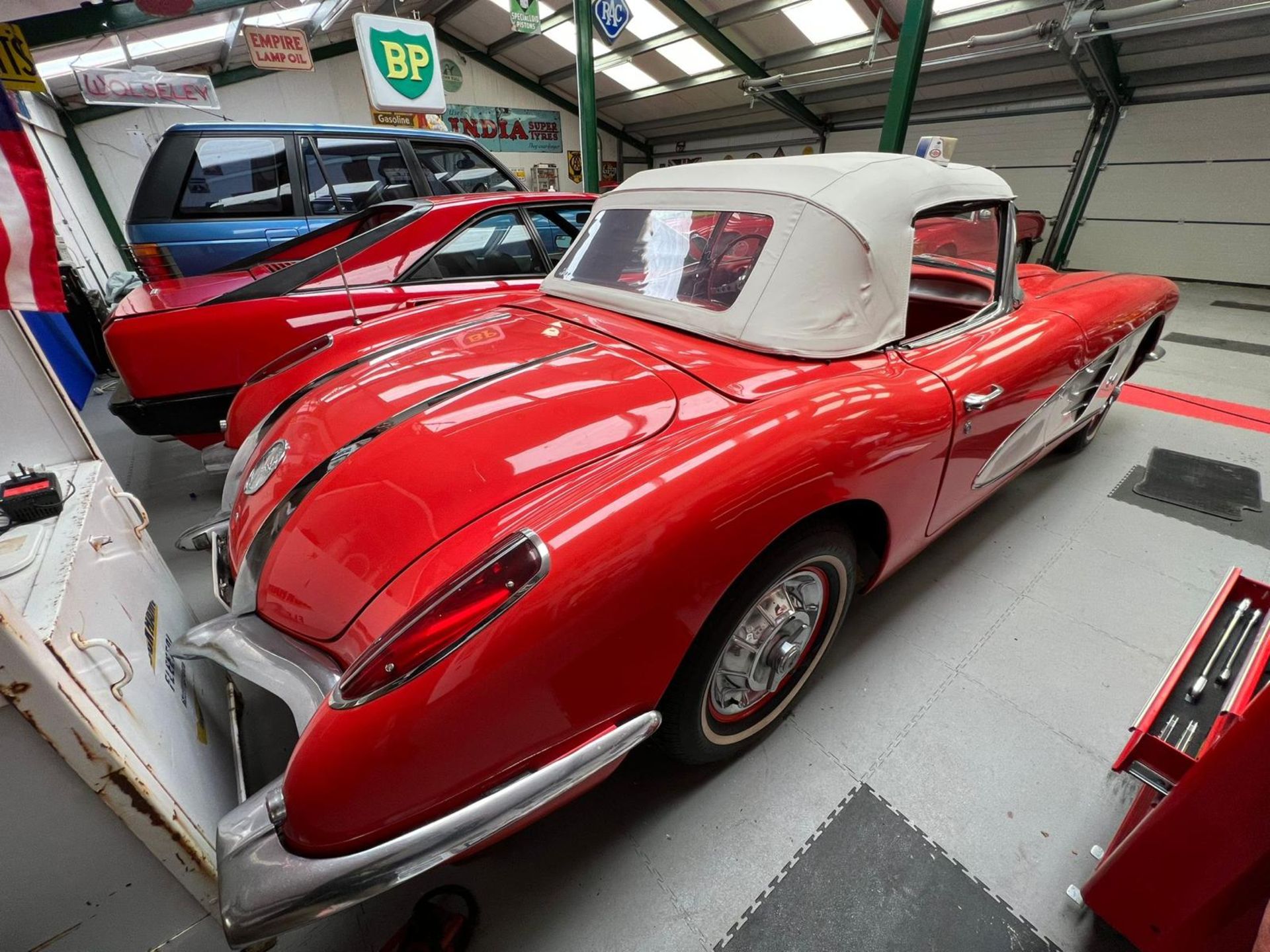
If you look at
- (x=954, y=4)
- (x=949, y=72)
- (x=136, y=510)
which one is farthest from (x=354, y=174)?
(x=949, y=72)

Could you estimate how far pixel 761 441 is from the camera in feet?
3.85

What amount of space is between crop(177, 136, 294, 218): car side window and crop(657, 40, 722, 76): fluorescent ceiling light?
9880 millimetres

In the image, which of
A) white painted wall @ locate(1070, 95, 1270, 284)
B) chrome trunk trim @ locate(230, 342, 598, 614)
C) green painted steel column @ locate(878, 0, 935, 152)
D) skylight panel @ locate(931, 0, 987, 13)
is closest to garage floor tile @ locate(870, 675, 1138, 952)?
chrome trunk trim @ locate(230, 342, 598, 614)

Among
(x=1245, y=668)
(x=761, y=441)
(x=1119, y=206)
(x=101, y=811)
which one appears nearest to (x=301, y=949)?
(x=101, y=811)

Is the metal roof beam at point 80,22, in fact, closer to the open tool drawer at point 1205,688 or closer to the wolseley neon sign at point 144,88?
the wolseley neon sign at point 144,88

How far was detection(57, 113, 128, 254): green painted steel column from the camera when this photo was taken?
919 centimetres

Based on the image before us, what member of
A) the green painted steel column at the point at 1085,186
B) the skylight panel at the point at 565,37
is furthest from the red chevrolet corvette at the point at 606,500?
the skylight panel at the point at 565,37

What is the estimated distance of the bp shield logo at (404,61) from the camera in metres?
5.62

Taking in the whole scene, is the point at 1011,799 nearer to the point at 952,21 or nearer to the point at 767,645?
the point at 767,645

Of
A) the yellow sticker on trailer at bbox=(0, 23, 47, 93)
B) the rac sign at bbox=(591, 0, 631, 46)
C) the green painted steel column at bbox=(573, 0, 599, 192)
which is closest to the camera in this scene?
the yellow sticker on trailer at bbox=(0, 23, 47, 93)

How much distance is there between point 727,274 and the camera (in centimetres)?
172

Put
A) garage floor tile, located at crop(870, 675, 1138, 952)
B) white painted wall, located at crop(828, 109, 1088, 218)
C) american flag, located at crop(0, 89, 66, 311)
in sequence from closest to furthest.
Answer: american flag, located at crop(0, 89, 66, 311), garage floor tile, located at crop(870, 675, 1138, 952), white painted wall, located at crop(828, 109, 1088, 218)

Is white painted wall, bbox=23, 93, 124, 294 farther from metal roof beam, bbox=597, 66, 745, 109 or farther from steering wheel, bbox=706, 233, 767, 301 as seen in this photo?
metal roof beam, bbox=597, 66, 745, 109

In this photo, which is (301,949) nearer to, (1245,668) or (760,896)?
(760,896)
